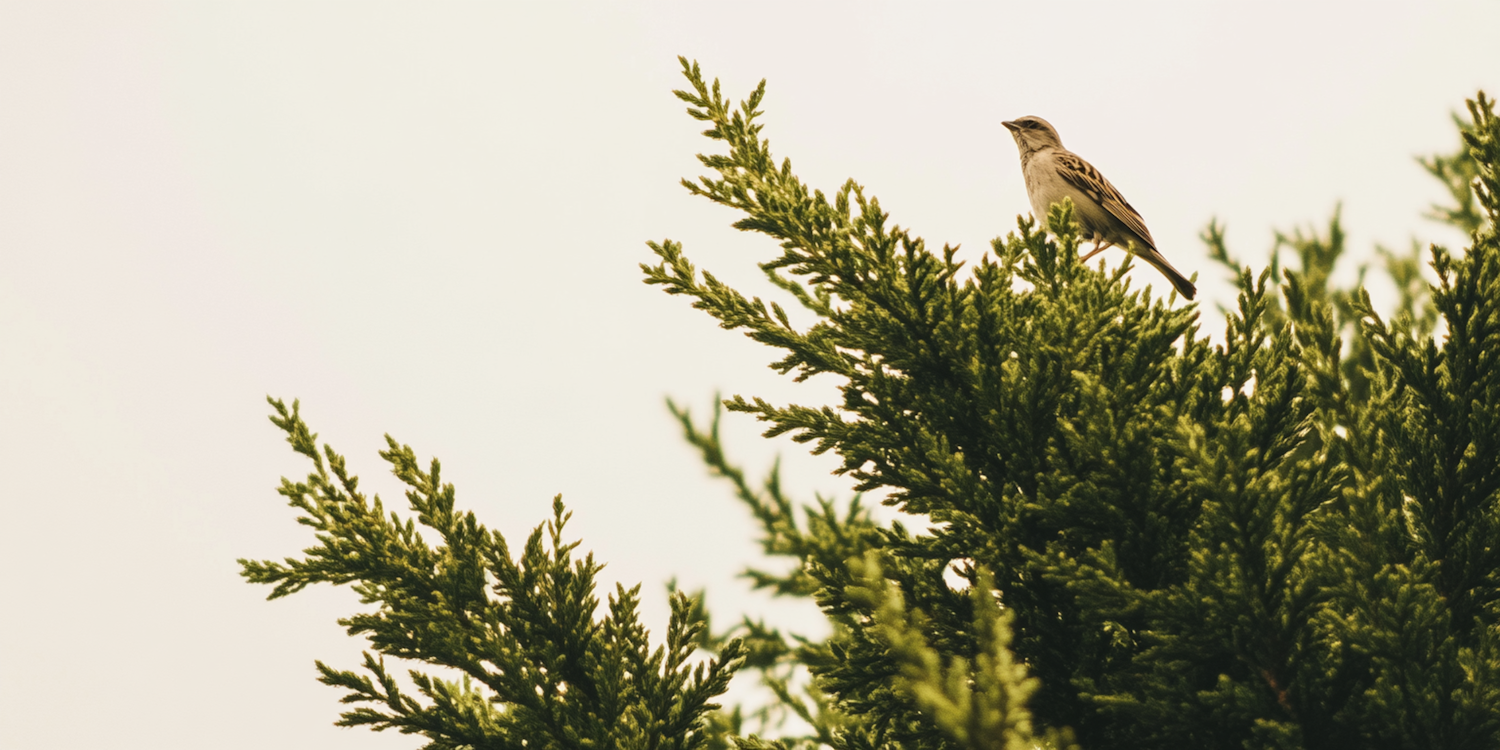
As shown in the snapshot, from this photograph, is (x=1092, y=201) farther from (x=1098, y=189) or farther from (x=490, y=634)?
(x=490, y=634)

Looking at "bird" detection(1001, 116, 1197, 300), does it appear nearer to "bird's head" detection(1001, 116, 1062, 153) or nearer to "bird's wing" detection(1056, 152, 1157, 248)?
"bird's wing" detection(1056, 152, 1157, 248)

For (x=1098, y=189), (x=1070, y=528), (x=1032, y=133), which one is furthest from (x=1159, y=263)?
(x=1070, y=528)

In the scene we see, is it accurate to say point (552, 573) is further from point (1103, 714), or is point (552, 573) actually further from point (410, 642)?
point (1103, 714)

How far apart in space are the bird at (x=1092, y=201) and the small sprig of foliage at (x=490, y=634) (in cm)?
566

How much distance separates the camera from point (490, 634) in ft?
10.2

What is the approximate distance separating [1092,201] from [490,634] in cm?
620

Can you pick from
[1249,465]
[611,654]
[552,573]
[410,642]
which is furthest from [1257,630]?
[410,642]

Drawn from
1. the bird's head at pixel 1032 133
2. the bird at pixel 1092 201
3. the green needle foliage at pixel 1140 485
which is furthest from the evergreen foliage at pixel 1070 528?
the bird's head at pixel 1032 133

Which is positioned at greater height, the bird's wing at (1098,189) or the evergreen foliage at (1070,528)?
the bird's wing at (1098,189)

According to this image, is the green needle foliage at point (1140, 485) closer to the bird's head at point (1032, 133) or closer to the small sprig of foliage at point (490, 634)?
the small sprig of foliage at point (490, 634)

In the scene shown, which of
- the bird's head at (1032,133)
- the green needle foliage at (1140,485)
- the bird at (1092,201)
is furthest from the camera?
the bird's head at (1032,133)

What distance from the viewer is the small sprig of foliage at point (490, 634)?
9.71 feet

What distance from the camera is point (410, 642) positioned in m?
3.13

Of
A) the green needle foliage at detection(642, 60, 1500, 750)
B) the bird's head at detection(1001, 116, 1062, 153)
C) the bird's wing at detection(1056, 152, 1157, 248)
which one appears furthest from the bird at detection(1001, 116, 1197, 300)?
the green needle foliage at detection(642, 60, 1500, 750)
